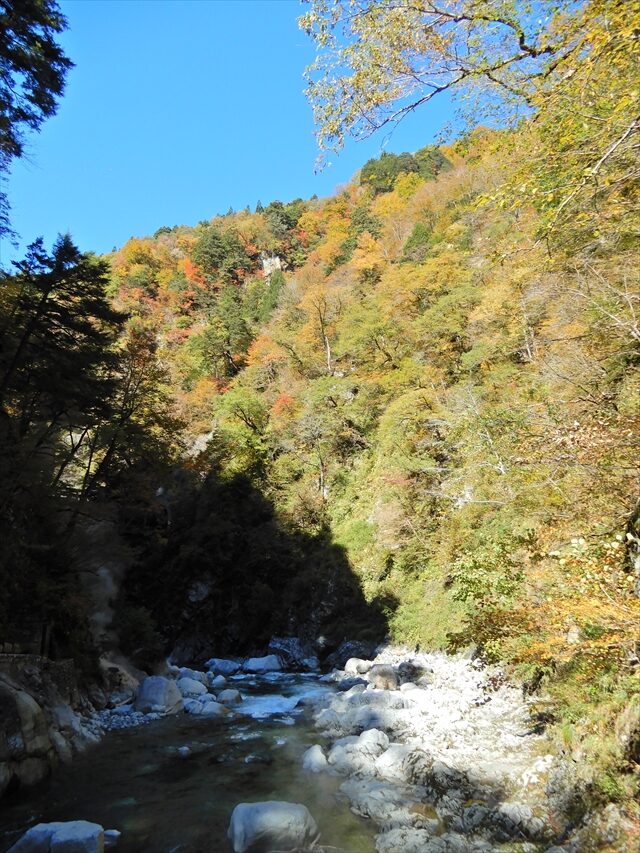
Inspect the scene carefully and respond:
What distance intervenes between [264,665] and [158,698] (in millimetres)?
7598

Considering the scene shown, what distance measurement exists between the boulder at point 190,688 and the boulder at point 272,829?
28.0 ft

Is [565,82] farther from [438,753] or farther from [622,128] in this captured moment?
[438,753]

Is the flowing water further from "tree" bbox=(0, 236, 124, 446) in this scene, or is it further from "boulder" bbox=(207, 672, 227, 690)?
"tree" bbox=(0, 236, 124, 446)

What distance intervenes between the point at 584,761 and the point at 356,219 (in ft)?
171

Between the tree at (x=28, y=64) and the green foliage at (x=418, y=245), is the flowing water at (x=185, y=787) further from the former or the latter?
the green foliage at (x=418, y=245)

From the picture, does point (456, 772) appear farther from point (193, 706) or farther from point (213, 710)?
point (193, 706)

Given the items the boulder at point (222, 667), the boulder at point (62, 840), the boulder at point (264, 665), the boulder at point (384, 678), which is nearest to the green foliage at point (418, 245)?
the boulder at point (264, 665)

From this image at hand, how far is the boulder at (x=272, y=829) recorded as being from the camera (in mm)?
4898

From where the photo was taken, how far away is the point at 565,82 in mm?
3662

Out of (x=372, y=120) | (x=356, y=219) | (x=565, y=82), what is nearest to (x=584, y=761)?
(x=565, y=82)

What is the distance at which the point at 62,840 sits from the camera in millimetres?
4844

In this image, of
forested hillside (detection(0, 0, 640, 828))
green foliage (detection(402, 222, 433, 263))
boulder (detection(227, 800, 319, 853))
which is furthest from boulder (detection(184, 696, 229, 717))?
green foliage (detection(402, 222, 433, 263))

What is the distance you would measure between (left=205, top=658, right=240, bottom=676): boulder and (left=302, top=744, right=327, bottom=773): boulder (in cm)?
1091

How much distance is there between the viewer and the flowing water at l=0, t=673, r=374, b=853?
5.41 metres
